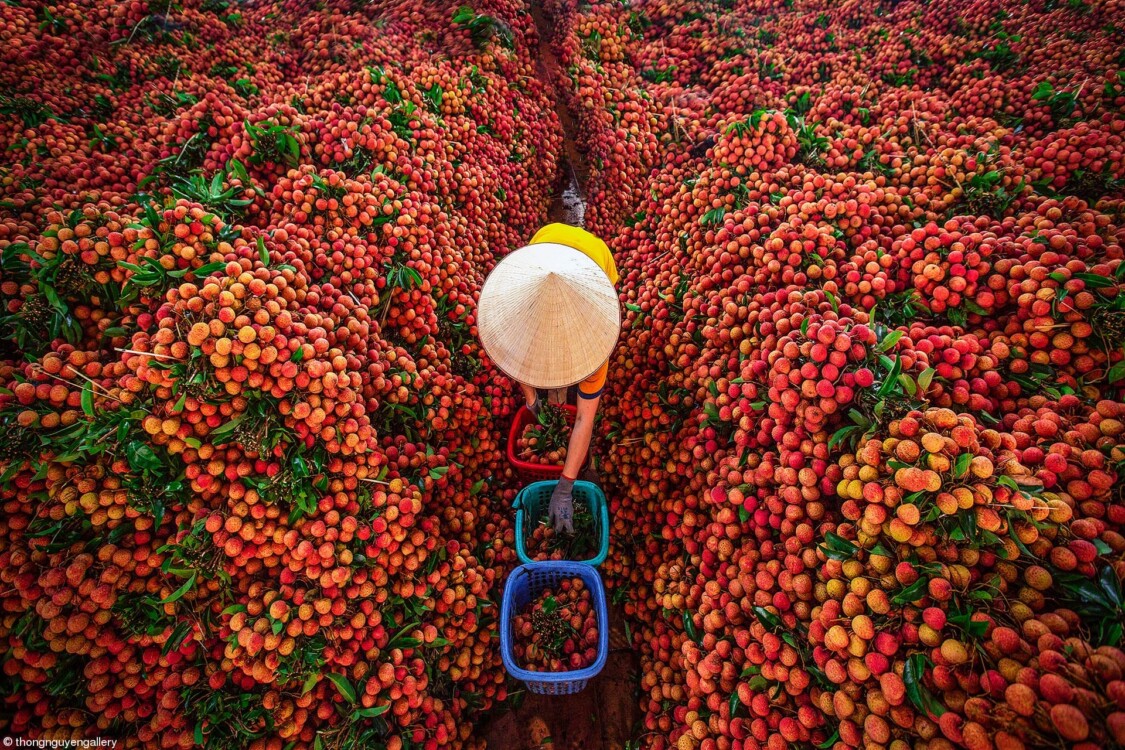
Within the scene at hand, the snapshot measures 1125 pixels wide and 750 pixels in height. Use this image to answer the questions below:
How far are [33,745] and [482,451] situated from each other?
1.89m

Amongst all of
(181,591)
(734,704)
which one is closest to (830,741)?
(734,704)

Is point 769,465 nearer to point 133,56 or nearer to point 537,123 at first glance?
point 537,123

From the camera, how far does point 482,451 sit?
2.67 metres

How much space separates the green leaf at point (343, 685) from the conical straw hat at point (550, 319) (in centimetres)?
133

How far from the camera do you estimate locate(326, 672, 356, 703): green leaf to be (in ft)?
5.50

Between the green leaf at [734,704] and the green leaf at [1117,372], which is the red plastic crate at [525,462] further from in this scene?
the green leaf at [1117,372]

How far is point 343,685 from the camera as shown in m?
1.68

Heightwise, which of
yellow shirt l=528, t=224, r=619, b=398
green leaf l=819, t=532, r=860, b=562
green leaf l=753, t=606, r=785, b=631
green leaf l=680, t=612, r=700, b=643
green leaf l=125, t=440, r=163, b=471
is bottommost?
green leaf l=680, t=612, r=700, b=643

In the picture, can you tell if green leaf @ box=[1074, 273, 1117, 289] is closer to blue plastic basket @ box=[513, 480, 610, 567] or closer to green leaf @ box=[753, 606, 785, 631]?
green leaf @ box=[753, 606, 785, 631]

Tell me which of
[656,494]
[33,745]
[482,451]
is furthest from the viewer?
[482,451]

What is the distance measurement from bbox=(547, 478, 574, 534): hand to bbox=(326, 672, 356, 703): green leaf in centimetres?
119

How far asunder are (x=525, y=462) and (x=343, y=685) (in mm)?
1409

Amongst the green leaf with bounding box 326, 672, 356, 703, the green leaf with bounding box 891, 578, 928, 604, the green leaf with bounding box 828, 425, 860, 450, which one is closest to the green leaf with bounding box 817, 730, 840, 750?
the green leaf with bounding box 891, 578, 928, 604

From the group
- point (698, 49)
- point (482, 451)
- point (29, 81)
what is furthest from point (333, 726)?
point (698, 49)
